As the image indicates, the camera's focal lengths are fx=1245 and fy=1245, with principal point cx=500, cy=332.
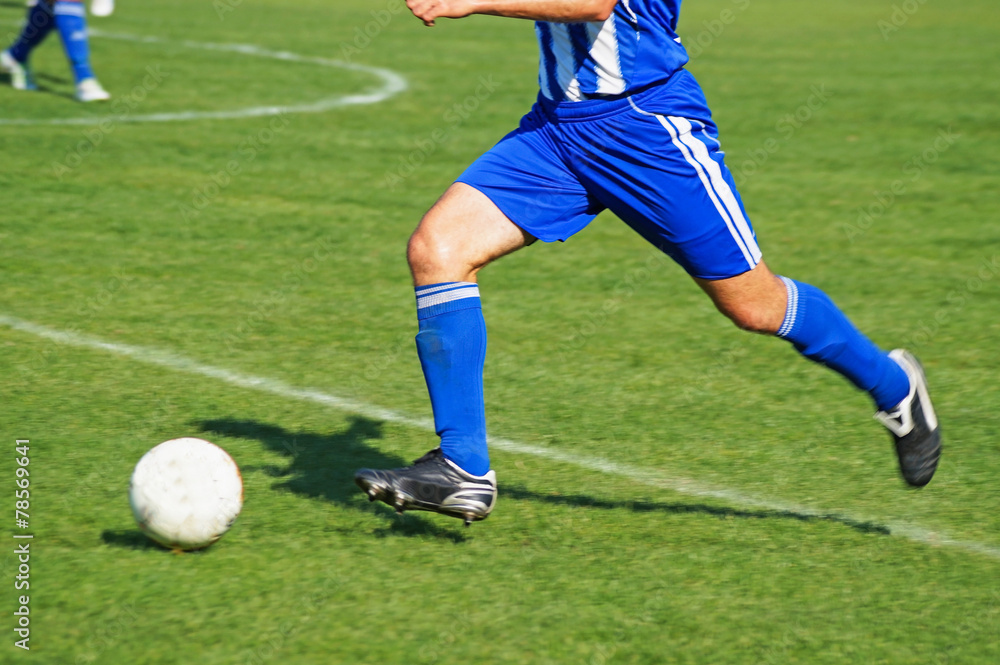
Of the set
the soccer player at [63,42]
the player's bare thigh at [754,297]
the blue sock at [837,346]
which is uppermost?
the player's bare thigh at [754,297]

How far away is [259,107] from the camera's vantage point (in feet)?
33.8

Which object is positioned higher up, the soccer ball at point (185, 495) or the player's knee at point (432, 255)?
the player's knee at point (432, 255)

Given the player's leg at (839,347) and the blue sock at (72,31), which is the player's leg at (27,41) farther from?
the player's leg at (839,347)

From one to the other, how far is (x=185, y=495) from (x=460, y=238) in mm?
1023

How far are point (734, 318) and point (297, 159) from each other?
18.1 feet

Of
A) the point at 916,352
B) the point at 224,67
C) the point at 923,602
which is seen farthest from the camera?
the point at 224,67

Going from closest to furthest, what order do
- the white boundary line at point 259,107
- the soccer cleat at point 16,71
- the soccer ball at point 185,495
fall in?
1. the soccer ball at point 185,495
2. the white boundary line at point 259,107
3. the soccer cleat at point 16,71

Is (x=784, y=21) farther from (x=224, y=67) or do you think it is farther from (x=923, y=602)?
(x=923, y=602)

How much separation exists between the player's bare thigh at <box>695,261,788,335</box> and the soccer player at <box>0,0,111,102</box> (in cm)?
780

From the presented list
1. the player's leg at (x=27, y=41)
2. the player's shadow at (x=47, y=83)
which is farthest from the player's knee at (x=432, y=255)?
the player's leg at (x=27, y=41)

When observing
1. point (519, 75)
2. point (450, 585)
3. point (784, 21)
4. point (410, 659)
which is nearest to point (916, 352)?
point (450, 585)

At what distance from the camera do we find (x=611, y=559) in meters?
3.39

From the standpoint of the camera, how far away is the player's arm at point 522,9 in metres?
3.16

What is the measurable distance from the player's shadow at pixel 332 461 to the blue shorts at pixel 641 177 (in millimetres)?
933
